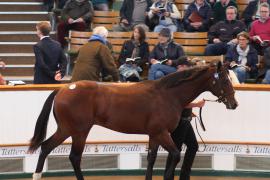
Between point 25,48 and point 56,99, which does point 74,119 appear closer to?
point 56,99

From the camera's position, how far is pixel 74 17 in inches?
714

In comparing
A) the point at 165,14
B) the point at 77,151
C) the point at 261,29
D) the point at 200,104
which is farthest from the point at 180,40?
the point at 77,151

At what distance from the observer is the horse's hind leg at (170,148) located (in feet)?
42.3

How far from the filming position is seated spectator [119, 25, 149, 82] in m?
16.2

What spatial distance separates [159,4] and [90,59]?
166 inches

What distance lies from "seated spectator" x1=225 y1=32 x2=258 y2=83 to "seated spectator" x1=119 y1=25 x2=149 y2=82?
55.0 inches

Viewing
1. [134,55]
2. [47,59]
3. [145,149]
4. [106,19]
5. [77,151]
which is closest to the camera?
[77,151]

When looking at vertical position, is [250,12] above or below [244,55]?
above

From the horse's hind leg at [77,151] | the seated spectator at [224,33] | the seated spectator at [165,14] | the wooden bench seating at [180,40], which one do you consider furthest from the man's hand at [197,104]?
the seated spectator at [165,14]

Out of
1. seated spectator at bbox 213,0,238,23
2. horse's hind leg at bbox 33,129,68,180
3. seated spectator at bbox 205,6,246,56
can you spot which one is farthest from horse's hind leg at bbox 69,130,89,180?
seated spectator at bbox 213,0,238,23

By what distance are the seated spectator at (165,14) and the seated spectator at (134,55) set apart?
4.24ft

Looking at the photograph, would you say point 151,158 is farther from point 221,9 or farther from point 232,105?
point 221,9

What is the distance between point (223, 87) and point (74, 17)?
5.65 m

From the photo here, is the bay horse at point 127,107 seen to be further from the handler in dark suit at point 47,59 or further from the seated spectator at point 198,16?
the seated spectator at point 198,16
